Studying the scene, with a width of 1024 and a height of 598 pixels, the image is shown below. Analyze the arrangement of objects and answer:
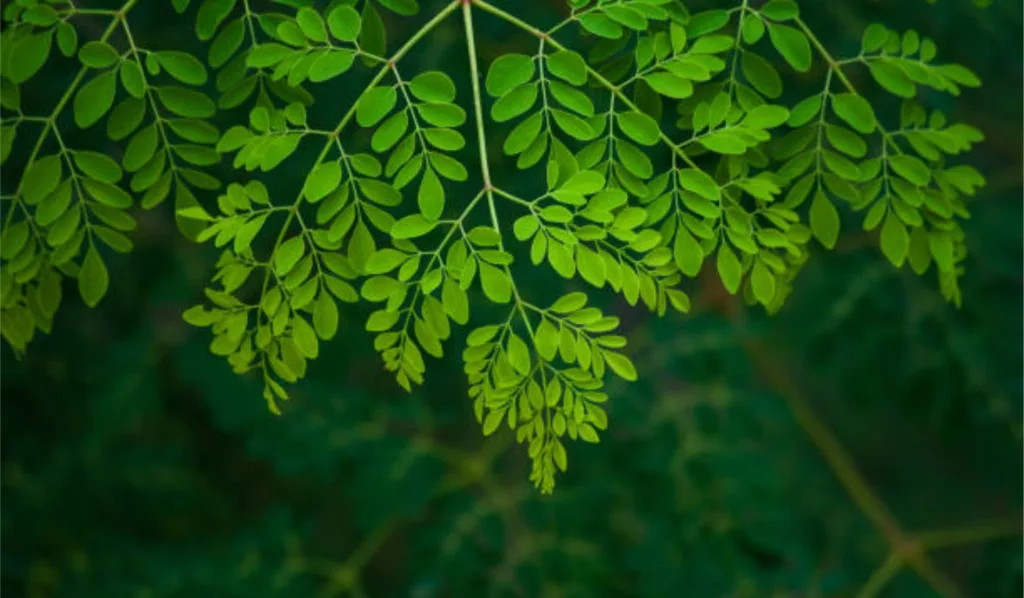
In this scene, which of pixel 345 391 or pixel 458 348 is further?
pixel 345 391

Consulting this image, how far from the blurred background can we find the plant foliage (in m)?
0.45

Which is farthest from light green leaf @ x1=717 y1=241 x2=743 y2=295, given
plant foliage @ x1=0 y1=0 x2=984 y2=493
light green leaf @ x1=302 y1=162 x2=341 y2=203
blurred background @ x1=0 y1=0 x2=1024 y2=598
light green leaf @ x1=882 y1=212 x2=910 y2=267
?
blurred background @ x1=0 y1=0 x2=1024 y2=598

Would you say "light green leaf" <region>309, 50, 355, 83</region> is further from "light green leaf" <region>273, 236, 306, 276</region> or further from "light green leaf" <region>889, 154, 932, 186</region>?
"light green leaf" <region>889, 154, 932, 186</region>

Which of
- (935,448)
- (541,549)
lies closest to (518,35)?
(541,549)

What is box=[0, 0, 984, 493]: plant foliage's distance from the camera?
2.10 ft

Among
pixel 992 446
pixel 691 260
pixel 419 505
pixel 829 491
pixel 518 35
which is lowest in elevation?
pixel 829 491

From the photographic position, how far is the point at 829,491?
1.60 metres

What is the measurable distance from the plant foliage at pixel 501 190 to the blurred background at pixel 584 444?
454 mm

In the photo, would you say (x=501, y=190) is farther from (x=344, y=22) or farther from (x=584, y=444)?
(x=584, y=444)

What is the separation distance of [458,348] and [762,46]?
1.22 feet

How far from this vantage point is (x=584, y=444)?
1.38 meters

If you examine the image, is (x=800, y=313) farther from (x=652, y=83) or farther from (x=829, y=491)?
(x=652, y=83)

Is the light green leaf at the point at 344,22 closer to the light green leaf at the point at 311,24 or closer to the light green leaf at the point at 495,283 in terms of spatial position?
the light green leaf at the point at 311,24

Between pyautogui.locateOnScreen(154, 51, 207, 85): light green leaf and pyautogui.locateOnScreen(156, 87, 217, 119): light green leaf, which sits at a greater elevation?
pyautogui.locateOnScreen(154, 51, 207, 85): light green leaf
